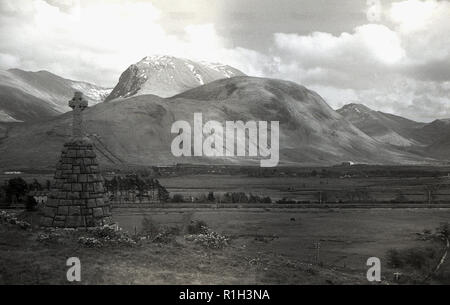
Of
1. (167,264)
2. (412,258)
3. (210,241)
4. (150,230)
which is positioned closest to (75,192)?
(167,264)

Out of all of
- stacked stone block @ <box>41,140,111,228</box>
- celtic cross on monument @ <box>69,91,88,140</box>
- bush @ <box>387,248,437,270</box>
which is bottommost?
bush @ <box>387,248,437,270</box>

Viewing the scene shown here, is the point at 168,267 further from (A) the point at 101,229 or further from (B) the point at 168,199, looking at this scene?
(B) the point at 168,199

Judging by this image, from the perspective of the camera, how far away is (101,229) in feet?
56.4

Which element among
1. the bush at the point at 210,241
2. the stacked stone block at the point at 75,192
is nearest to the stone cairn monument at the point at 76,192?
the stacked stone block at the point at 75,192

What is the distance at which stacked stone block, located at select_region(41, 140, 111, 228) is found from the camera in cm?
1730

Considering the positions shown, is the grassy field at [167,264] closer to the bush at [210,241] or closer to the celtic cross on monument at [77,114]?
the bush at [210,241]

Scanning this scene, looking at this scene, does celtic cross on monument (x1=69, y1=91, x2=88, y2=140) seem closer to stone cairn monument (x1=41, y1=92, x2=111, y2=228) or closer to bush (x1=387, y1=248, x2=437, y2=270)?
stone cairn monument (x1=41, y1=92, x2=111, y2=228)

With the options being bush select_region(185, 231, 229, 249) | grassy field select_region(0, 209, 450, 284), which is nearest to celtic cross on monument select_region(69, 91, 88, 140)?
grassy field select_region(0, 209, 450, 284)

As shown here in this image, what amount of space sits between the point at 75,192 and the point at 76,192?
37 mm

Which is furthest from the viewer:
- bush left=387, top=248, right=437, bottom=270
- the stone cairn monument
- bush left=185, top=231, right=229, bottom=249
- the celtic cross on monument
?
bush left=387, top=248, right=437, bottom=270

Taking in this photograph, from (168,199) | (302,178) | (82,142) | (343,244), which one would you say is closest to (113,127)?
(302,178)

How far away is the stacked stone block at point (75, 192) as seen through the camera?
681 inches

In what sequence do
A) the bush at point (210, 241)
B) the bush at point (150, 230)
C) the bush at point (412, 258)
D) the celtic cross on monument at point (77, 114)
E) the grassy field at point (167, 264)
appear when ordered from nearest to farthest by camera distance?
the grassy field at point (167, 264)
the celtic cross on monument at point (77, 114)
the bush at point (210, 241)
the bush at point (150, 230)
the bush at point (412, 258)

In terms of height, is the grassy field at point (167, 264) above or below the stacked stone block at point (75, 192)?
below
